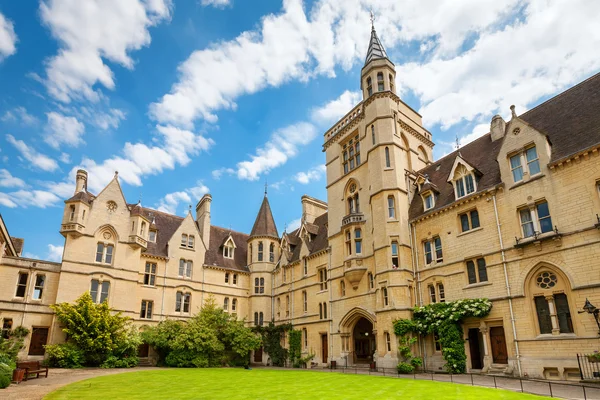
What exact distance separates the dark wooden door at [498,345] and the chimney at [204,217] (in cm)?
3021

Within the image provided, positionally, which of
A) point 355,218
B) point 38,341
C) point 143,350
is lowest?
point 143,350

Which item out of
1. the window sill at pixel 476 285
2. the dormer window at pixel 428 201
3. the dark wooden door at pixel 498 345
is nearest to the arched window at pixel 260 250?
the dormer window at pixel 428 201

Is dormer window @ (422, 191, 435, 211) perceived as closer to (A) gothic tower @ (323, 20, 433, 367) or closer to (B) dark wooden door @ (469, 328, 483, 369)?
(A) gothic tower @ (323, 20, 433, 367)

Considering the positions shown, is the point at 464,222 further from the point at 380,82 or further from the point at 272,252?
the point at 272,252

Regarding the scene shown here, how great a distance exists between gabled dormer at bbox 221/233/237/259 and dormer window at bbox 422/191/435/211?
79.1 ft

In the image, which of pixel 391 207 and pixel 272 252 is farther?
pixel 272 252

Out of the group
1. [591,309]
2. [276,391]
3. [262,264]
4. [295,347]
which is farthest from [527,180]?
[262,264]

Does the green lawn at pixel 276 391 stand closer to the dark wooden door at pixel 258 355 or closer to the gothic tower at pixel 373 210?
the gothic tower at pixel 373 210

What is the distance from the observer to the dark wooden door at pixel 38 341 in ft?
97.7

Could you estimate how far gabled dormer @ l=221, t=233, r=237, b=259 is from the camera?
4434cm

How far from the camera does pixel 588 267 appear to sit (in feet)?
59.9

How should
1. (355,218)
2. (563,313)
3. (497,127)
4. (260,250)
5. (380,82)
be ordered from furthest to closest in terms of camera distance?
(260,250), (380,82), (355,218), (497,127), (563,313)

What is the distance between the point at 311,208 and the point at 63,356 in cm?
2736

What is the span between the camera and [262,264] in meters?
43.8
